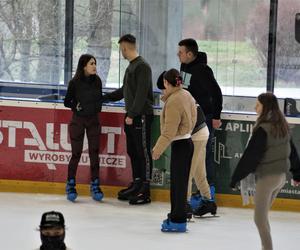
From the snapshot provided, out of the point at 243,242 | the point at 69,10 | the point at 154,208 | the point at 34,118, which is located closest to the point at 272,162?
the point at 243,242

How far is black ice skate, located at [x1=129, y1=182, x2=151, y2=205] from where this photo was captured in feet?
25.1

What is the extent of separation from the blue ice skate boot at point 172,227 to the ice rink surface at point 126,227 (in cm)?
5

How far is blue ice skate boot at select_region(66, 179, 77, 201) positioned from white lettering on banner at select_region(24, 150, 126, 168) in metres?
0.37

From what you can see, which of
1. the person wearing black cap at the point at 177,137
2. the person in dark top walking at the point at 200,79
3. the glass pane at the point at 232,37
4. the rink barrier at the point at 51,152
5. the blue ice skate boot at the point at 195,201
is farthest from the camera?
the glass pane at the point at 232,37

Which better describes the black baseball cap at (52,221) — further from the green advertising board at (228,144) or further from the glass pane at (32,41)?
the glass pane at (32,41)

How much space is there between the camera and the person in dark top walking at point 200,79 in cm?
708

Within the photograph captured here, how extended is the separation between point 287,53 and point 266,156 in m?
3.14

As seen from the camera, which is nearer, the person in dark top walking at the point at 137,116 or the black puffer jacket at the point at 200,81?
the black puffer jacket at the point at 200,81

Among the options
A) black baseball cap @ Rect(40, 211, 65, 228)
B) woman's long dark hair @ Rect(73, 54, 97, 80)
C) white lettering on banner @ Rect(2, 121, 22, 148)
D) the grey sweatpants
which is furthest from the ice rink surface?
black baseball cap @ Rect(40, 211, 65, 228)

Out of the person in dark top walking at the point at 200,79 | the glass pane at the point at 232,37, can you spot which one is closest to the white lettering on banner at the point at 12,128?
the person in dark top walking at the point at 200,79

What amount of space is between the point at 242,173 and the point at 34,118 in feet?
10.4

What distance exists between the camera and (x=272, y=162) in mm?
5402

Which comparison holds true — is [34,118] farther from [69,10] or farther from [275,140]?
[275,140]

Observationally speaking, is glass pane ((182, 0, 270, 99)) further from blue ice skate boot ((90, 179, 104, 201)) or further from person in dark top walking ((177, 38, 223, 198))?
blue ice skate boot ((90, 179, 104, 201))
